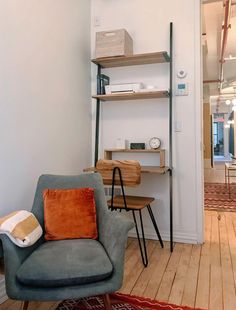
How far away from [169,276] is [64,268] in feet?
3.70

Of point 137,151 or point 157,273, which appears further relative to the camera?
point 137,151

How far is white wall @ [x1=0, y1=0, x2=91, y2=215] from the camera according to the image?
78.8 inches

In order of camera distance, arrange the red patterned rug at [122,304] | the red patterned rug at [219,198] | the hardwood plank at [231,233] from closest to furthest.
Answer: the red patterned rug at [122,304] → the hardwood plank at [231,233] → the red patterned rug at [219,198]

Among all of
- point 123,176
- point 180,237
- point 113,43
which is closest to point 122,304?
point 123,176

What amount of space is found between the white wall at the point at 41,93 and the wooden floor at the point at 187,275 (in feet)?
3.12

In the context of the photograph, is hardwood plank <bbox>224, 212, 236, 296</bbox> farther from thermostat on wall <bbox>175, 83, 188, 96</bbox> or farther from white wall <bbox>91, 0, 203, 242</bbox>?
thermostat on wall <bbox>175, 83, 188, 96</bbox>

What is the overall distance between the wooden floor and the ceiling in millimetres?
2543

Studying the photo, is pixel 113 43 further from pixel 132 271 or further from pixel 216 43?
pixel 216 43

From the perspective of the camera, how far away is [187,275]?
2.26 metres

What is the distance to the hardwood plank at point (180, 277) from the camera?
6.39 feet

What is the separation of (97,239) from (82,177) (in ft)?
1.52

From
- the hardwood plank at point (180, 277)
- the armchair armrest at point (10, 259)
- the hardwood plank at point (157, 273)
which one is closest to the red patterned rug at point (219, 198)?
the hardwood plank at point (180, 277)

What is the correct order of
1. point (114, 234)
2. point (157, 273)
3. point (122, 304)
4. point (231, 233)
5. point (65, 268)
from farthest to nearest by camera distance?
point (231, 233) < point (157, 273) < point (122, 304) < point (114, 234) < point (65, 268)

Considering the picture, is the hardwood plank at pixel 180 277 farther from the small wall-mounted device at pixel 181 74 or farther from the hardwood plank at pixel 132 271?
the small wall-mounted device at pixel 181 74
